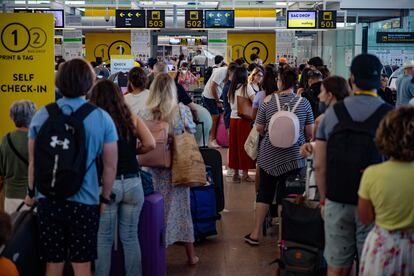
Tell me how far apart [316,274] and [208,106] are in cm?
726

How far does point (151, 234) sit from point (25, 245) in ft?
3.71

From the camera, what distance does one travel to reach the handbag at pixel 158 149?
4.62 meters

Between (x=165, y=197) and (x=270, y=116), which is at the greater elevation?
(x=270, y=116)

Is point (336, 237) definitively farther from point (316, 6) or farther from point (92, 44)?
point (92, 44)

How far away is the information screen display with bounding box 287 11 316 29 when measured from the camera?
18062 millimetres

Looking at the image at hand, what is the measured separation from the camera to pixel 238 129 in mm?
8281

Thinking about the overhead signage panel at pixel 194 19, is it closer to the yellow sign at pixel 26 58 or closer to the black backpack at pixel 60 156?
the yellow sign at pixel 26 58

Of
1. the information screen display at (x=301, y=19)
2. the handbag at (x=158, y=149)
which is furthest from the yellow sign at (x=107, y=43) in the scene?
the handbag at (x=158, y=149)

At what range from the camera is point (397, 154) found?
2.84 metres

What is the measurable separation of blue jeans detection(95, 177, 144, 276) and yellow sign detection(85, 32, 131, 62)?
825 inches

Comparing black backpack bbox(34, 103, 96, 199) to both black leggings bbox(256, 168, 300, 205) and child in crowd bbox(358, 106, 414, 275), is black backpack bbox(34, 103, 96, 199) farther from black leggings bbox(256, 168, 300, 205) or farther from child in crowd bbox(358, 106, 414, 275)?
black leggings bbox(256, 168, 300, 205)

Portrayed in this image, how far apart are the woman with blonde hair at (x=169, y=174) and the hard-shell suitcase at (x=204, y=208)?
43 cm

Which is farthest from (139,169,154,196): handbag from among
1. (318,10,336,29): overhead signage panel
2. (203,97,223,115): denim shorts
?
(318,10,336,29): overhead signage panel

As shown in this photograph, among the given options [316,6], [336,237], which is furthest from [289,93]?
[316,6]
